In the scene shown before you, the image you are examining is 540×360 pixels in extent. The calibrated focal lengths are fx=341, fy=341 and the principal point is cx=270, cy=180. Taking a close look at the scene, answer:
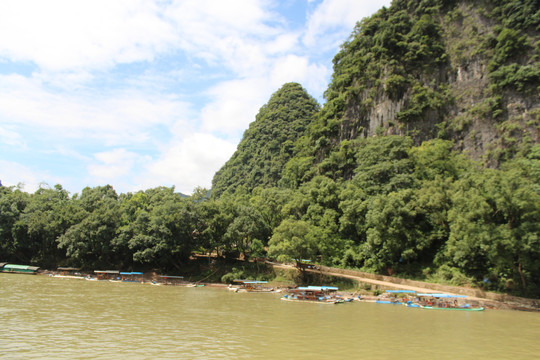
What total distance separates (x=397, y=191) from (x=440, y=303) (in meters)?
14.4

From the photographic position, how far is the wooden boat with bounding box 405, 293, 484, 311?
2303 cm

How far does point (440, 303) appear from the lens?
2378 centimetres

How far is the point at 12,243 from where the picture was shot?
44219 millimetres

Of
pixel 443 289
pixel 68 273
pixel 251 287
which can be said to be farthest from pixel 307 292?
pixel 68 273

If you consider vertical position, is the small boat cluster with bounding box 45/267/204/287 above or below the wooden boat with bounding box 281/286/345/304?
below

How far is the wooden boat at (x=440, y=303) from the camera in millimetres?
23031

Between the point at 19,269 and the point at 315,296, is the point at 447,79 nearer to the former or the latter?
the point at 315,296

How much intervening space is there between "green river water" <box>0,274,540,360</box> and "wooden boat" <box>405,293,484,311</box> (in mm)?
1108

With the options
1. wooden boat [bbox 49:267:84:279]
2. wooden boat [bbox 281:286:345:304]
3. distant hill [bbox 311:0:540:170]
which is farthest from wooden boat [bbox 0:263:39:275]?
distant hill [bbox 311:0:540:170]

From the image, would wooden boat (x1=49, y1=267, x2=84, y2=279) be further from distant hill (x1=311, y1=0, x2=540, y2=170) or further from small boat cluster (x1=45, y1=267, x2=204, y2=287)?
distant hill (x1=311, y1=0, x2=540, y2=170)

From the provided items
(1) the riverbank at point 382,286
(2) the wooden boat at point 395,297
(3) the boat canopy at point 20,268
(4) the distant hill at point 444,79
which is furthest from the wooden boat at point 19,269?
(4) the distant hill at point 444,79

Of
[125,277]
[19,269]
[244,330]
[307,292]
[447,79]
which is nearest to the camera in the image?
[244,330]

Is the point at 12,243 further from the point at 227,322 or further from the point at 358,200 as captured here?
the point at 358,200

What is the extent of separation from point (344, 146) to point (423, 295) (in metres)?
31.9
